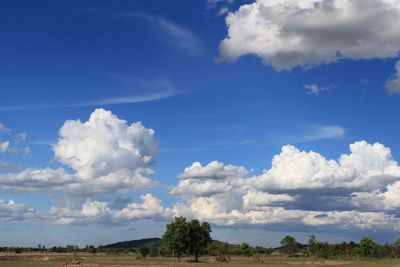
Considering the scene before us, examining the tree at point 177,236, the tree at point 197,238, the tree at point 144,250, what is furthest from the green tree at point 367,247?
the tree at point 144,250

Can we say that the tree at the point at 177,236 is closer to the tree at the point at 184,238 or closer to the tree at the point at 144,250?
the tree at the point at 184,238

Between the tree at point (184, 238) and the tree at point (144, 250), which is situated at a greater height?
the tree at point (184, 238)

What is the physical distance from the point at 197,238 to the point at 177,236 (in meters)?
7.99

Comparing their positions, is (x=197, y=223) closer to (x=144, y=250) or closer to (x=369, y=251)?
(x=144, y=250)

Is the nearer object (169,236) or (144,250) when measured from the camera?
(169,236)

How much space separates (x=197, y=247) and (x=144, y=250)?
5342cm

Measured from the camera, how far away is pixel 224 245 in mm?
180375

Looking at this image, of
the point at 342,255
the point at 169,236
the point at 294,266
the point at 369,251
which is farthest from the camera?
the point at 342,255

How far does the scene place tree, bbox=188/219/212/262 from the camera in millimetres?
132375

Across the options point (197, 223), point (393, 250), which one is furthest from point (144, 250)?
point (393, 250)

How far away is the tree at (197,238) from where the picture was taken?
132m

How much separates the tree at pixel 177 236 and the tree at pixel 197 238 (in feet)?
6.08

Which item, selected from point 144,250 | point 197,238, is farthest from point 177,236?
point 144,250

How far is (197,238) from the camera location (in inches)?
5276
